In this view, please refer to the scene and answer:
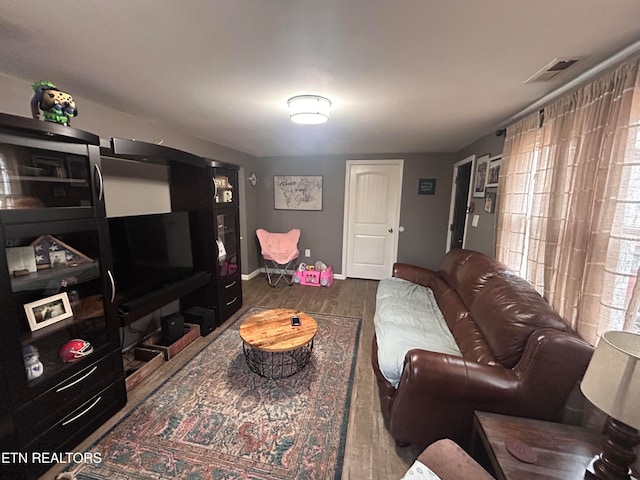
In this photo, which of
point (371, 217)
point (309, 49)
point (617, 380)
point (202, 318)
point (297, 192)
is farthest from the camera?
point (297, 192)

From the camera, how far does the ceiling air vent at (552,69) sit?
4.27 ft

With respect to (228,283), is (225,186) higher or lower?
higher

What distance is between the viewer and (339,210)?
180 inches

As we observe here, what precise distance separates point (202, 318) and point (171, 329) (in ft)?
1.05

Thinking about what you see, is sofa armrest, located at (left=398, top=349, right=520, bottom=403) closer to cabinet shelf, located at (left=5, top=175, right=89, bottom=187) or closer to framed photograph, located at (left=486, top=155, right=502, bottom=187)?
framed photograph, located at (left=486, top=155, right=502, bottom=187)

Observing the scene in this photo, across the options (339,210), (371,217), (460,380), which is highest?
(339,210)

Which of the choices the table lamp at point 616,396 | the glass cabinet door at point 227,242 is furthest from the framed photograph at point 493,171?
the glass cabinet door at point 227,242

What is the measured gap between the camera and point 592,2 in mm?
899

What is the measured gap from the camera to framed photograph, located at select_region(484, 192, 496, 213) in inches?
101

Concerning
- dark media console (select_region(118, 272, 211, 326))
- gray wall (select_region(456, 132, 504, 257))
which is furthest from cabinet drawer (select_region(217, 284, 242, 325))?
gray wall (select_region(456, 132, 504, 257))

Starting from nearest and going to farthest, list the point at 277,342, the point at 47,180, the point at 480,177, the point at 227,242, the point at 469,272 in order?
the point at 47,180 → the point at 277,342 → the point at 469,272 → the point at 480,177 → the point at 227,242

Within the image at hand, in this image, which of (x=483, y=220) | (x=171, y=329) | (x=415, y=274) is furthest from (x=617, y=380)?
(x=171, y=329)

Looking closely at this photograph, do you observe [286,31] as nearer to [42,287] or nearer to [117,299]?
[42,287]

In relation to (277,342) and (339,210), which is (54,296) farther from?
(339,210)
